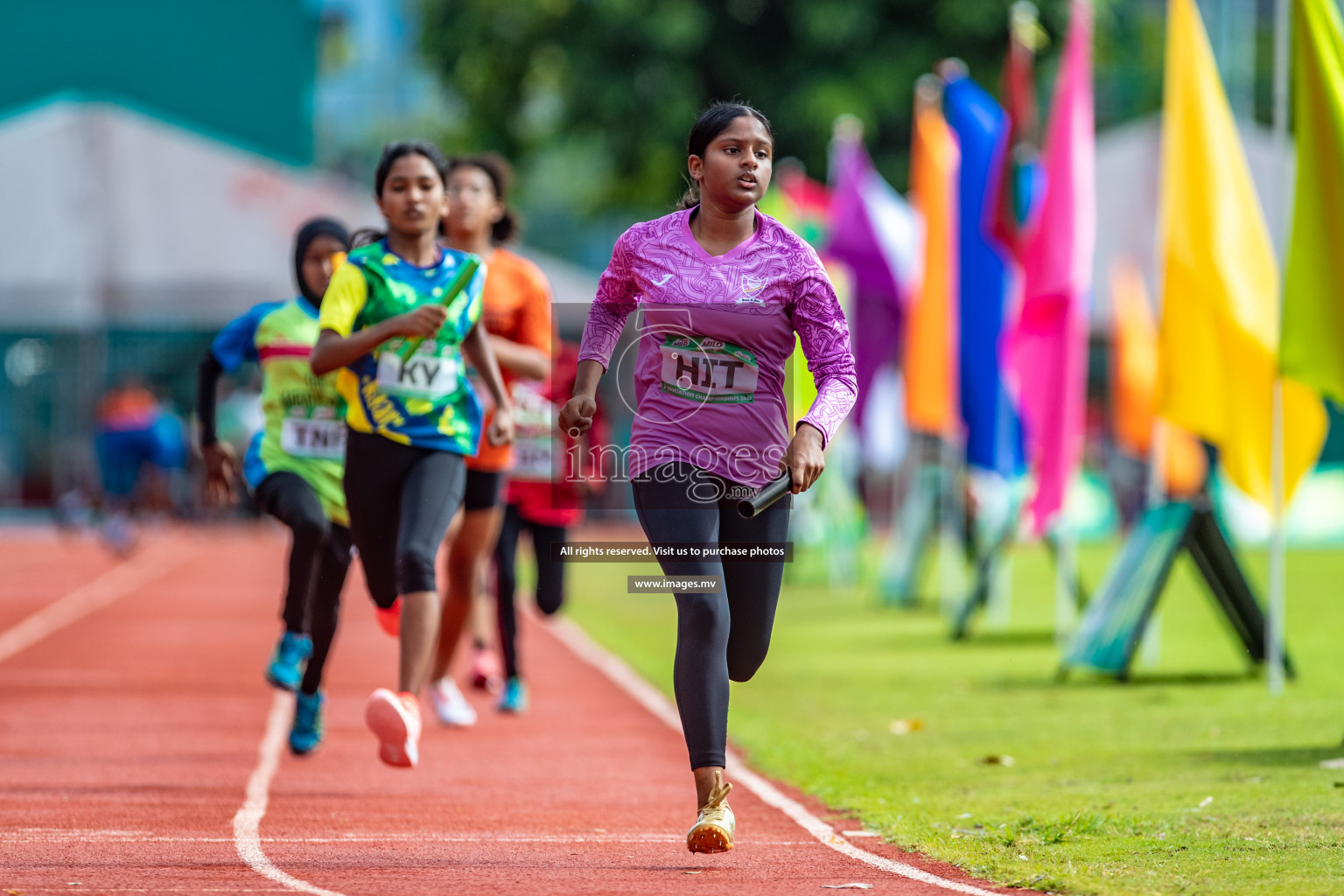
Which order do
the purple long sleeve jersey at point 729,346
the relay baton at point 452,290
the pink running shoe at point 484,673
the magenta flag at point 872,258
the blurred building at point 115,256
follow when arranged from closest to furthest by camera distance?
the purple long sleeve jersey at point 729,346 → the relay baton at point 452,290 → the pink running shoe at point 484,673 → the magenta flag at point 872,258 → the blurred building at point 115,256

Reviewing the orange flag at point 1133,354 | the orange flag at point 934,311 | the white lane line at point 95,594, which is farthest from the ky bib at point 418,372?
the orange flag at point 1133,354

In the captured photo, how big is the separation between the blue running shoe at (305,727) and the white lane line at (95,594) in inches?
195

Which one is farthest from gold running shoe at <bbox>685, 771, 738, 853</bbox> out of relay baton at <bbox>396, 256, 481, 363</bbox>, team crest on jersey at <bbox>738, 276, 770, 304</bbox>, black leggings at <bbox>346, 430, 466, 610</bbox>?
relay baton at <bbox>396, 256, 481, 363</bbox>

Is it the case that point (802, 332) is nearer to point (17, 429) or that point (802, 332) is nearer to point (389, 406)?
point (389, 406)

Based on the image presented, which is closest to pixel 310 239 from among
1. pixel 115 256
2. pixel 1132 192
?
pixel 115 256

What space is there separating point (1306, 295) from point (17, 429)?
1028 inches

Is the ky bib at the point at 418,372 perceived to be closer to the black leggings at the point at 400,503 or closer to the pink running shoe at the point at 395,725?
the black leggings at the point at 400,503

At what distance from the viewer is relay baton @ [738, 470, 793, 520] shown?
217 inches

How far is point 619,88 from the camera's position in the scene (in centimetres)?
3653

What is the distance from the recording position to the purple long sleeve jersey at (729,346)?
582cm

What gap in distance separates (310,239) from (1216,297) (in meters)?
5.25

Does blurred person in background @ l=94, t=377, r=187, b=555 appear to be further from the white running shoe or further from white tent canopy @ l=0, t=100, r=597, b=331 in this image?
the white running shoe

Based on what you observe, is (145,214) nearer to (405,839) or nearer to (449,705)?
(449,705)

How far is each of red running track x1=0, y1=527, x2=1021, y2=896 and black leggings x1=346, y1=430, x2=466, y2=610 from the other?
841 millimetres
